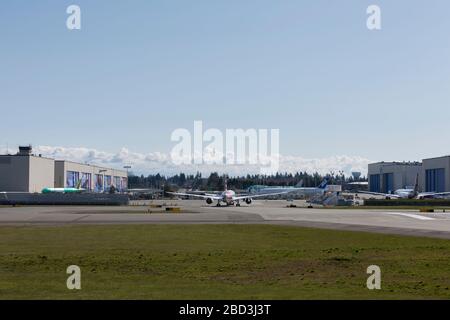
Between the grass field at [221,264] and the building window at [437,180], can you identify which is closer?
the grass field at [221,264]

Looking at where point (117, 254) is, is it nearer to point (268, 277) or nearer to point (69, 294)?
point (268, 277)

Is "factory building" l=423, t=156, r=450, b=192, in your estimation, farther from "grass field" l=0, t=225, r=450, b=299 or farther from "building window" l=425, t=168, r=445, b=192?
"grass field" l=0, t=225, r=450, b=299

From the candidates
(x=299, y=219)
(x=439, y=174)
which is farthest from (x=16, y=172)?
(x=439, y=174)

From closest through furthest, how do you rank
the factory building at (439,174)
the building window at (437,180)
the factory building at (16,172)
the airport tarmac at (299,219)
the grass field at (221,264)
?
the grass field at (221,264) → the airport tarmac at (299,219) → the factory building at (16,172) → the factory building at (439,174) → the building window at (437,180)

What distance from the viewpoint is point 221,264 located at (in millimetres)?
27875

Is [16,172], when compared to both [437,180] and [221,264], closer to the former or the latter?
[437,180]

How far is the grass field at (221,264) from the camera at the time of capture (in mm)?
19781

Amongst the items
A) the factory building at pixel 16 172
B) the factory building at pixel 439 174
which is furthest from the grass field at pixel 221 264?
the factory building at pixel 439 174

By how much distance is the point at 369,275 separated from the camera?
24188mm

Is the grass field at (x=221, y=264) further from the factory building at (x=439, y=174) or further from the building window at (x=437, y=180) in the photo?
the building window at (x=437, y=180)

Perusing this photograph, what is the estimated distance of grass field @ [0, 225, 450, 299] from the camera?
779 inches

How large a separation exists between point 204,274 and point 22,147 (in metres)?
175

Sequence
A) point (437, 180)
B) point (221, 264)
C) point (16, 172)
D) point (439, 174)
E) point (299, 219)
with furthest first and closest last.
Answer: point (437, 180) → point (439, 174) → point (16, 172) → point (299, 219) → point (221, 264)
